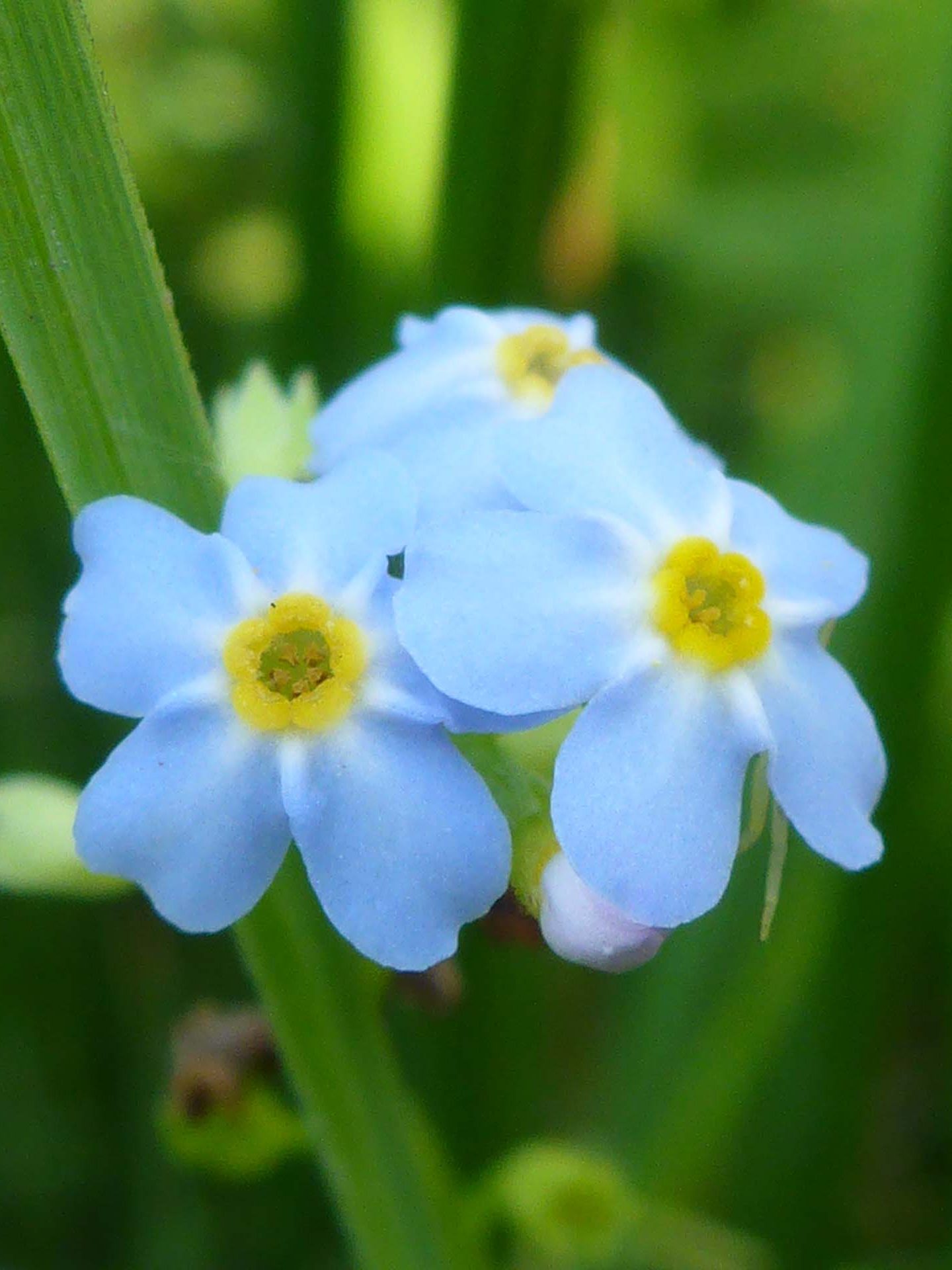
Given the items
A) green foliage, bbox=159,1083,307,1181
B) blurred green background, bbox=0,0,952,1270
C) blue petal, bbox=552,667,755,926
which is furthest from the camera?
blurred green background, bbox=0,0,952,1270

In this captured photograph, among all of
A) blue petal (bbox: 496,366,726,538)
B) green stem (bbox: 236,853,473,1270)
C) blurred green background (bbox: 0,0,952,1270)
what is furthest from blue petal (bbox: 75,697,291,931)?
blurred green background (bbox: 0,0,952,1270)

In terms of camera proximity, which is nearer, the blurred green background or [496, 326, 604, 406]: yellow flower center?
[496, 326, 604, 406]: yellow flower center

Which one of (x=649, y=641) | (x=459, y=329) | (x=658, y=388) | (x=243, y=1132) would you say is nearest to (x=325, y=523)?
(x=649, y=641)

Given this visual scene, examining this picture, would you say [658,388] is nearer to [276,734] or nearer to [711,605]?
[711,605]

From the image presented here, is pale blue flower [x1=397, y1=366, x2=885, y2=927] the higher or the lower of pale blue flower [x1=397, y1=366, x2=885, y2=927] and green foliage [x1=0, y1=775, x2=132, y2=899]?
the higher

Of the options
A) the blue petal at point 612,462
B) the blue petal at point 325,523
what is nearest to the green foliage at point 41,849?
the blue petal at point 325,523

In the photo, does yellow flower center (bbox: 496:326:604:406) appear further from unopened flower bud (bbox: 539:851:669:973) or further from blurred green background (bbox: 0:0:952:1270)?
blurred green background (bbox: 0:0:952:1270)
